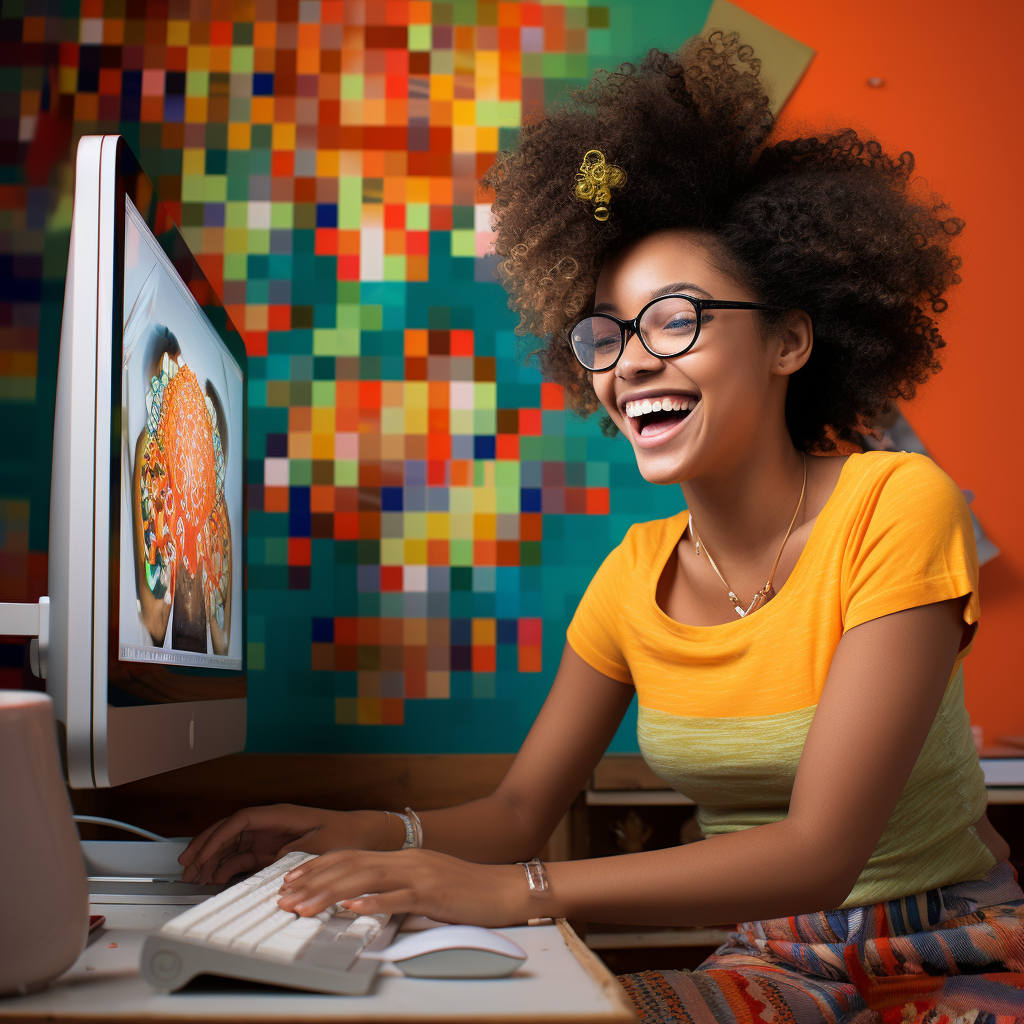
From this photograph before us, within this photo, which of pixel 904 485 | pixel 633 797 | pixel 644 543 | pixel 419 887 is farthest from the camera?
pixel 633 797

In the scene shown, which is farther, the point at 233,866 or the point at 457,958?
the point at 233,866

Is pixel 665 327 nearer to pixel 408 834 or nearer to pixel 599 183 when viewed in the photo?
pixel 599 183

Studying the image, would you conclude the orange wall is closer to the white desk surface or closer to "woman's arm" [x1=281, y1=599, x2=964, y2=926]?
"woman's arm" [x1=281, y1=599, x2=964, y2=926]

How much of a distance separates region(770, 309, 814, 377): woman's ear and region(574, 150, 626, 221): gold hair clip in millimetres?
286

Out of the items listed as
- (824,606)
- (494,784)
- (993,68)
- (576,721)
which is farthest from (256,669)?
(993,68)

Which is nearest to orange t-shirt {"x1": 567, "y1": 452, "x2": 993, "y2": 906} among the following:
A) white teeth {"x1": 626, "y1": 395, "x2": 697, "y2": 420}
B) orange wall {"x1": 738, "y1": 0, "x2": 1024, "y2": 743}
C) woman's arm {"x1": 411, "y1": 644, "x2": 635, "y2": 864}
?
woman's arm {"x1": 411, "y1": 644, "x2": 635, "y2": 864}

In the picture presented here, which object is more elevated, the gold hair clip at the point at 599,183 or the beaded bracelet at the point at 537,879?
the gold hair clip at the point at 599,183

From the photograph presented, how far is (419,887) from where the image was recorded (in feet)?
2.18

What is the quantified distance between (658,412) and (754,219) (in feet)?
0.97

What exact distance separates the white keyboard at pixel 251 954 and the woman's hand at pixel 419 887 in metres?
0.09

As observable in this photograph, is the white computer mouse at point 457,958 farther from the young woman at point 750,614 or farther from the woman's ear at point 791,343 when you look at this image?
the woman's ear at point 791,343

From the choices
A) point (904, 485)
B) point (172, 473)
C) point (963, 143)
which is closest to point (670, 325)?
point (904, 485)

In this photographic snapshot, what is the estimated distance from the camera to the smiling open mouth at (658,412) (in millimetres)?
1042

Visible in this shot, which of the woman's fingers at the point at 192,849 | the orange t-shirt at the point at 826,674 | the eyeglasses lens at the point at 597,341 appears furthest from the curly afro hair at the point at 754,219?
the woman's fingers at the point at 192,849
